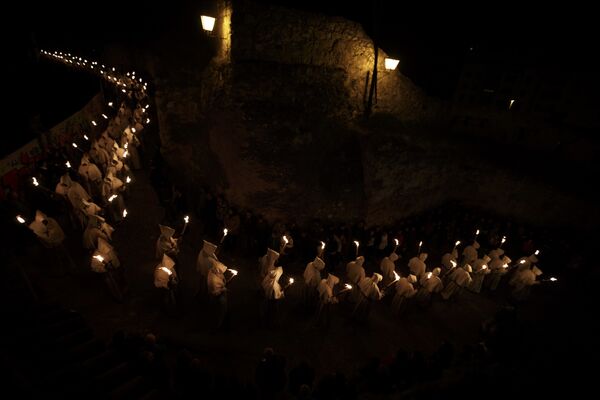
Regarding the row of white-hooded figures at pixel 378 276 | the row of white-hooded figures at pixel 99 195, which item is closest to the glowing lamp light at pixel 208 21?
the row of white-hooded figures at pixel 99 195

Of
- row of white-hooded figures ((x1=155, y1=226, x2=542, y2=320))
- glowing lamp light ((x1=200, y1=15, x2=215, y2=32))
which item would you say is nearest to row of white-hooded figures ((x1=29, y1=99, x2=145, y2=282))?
row of white-hooded figures ((x1=155, y1=226, x2=542, y2=320))

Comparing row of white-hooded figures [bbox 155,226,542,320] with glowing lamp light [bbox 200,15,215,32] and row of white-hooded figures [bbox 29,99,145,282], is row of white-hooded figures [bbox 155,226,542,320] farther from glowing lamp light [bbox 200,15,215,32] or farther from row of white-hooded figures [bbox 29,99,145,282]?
glowing lamp light [bbox 200,15,215,32]

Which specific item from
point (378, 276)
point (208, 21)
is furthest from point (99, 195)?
point (378, 276)

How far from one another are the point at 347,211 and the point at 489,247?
483cm

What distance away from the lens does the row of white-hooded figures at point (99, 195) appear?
739 centimetres

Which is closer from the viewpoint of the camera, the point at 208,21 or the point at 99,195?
the point at 208,21

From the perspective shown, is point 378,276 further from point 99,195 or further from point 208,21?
point 99,195

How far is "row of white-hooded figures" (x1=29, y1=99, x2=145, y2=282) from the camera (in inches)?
291

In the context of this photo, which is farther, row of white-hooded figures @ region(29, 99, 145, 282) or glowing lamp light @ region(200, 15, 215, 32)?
glowing lamp light @ region(200, 15, 215, 32)

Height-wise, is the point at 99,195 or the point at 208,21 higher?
the point at 208,21

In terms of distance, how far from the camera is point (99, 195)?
10547mm

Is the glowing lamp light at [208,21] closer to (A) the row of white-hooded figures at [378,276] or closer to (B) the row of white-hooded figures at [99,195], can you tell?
(B) the row of white-hooded figures at [99,195]

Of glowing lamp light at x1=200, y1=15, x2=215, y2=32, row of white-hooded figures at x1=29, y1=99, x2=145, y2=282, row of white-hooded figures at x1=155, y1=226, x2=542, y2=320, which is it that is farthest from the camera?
glowing lamp light at x1=200, y1=15, x2=215, y2=32

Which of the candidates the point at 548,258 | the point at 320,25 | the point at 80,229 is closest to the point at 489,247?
the point at 548,258
